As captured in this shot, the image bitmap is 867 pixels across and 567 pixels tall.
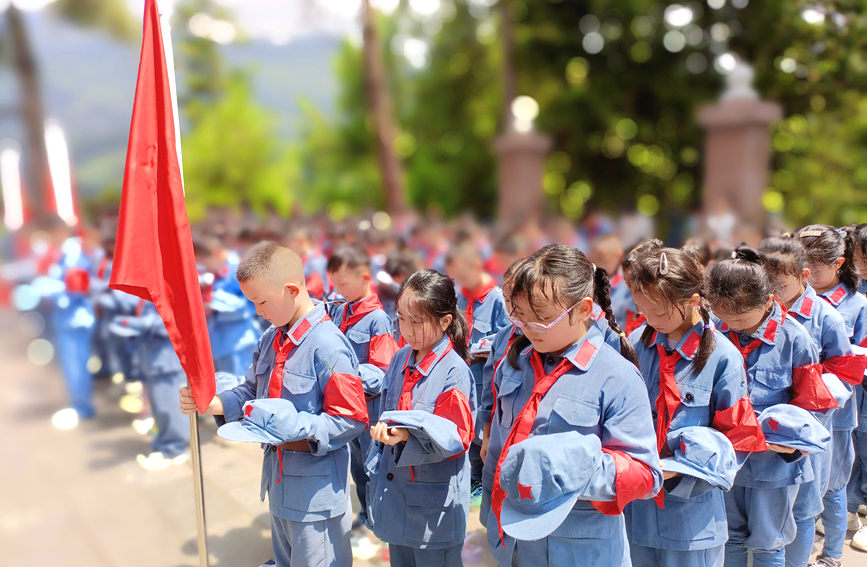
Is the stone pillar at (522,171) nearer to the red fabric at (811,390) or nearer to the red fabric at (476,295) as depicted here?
the red fabric at (476,295)

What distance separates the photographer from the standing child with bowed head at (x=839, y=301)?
3.13m

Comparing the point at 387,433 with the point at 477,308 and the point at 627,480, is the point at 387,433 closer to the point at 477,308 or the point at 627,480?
the point at 627,480

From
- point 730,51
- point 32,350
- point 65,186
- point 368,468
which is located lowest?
point 32,350

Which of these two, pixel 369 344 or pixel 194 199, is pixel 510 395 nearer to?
pixel 369 344

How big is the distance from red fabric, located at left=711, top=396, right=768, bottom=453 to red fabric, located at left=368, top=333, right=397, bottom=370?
1797 mm

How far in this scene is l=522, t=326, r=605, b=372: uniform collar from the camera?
1896 mm

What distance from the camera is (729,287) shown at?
2412mm

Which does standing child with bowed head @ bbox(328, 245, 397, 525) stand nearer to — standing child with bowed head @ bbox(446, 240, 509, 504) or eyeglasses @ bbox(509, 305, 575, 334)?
standing child with bowed head @ bbox(446, 240, 509, 504)

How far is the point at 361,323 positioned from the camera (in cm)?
360

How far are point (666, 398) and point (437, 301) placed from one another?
36.9 inches

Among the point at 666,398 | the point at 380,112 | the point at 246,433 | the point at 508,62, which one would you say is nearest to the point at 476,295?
the point at 666,398

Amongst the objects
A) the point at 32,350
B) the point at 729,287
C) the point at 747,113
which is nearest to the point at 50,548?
the point at 729,287

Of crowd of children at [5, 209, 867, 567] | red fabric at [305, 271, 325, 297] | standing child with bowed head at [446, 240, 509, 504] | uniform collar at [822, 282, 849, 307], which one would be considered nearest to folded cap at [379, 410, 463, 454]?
crowd of children at [5, 209, 867, 567]

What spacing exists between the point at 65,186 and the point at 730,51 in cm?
1115
